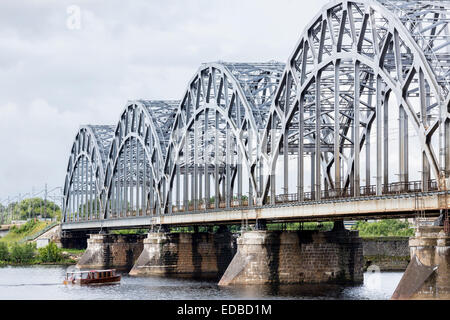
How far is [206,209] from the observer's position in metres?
130

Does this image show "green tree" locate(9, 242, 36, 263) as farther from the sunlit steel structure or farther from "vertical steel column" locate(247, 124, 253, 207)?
"vertical steel column" locate(247, 124, 253, 207)

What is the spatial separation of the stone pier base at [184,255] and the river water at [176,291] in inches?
220

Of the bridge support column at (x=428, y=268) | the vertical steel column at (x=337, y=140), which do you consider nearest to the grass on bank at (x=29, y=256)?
the vertical steel column at (x=337, y=140)

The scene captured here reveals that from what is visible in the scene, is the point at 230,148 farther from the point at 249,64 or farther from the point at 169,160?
the point at 169,160

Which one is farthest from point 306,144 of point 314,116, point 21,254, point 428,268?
point 21,254

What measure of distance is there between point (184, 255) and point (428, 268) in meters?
71.3

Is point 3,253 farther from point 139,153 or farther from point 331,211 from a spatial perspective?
point 331,211

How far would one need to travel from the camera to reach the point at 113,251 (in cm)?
16825

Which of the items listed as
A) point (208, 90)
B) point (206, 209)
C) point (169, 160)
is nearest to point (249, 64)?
point (208, 90)

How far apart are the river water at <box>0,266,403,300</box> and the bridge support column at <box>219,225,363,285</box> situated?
1.89 m

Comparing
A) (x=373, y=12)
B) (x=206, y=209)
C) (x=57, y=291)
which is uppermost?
(x=373, y=12)
